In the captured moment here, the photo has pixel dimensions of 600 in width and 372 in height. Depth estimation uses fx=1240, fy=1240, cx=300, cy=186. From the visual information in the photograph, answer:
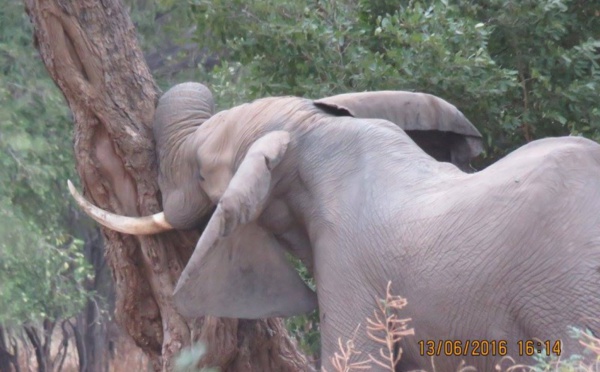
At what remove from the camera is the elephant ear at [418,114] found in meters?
5.71

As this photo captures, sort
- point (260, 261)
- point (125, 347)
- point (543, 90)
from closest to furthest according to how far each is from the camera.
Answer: point (260, 261) → point (543, 90) → point (125, 347)

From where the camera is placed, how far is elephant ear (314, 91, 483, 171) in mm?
5711

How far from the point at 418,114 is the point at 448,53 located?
0.77 meters

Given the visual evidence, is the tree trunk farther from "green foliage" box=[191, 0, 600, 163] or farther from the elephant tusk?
the elephant tusk

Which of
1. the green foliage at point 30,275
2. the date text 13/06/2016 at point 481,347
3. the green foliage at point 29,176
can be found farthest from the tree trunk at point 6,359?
the date text 13/06/2016 at point 481,347

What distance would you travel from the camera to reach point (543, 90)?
6816 mm

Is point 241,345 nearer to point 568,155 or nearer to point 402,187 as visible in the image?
point 402,187

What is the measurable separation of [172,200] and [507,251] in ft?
6.60

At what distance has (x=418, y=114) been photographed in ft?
18.9

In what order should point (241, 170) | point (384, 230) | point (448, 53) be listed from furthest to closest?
point (448, 53), point (241, 170), point (384, 230)

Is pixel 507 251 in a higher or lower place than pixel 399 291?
higher

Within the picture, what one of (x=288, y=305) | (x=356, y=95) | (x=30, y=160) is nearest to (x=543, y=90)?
(x=356, y=95)
